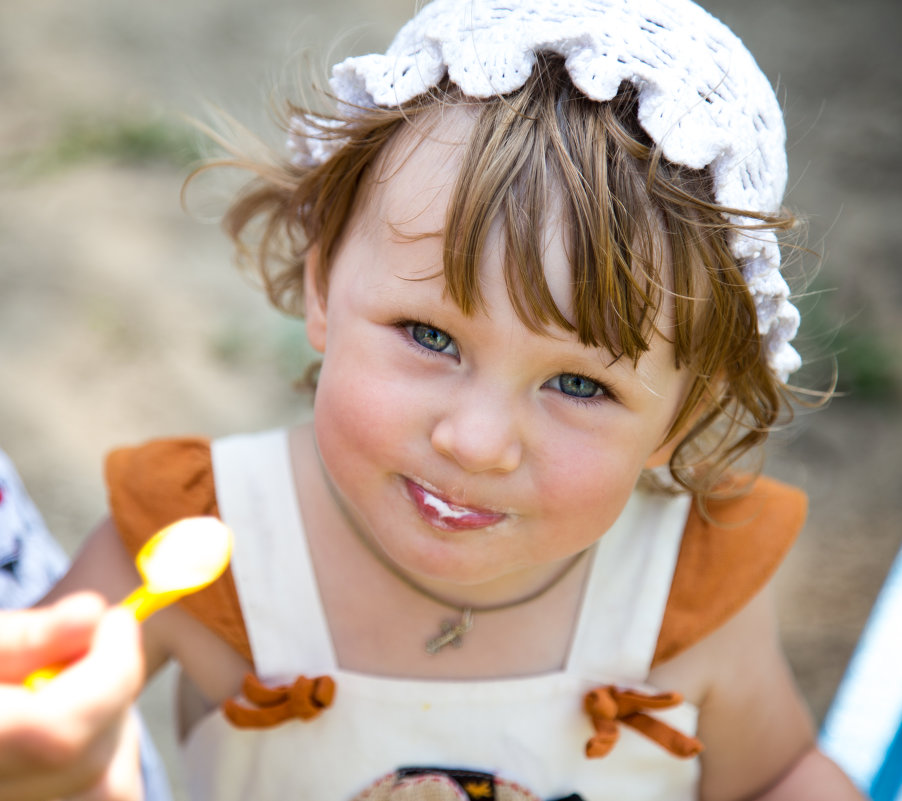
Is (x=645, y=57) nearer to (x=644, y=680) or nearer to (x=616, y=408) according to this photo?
(x=616, y=408)

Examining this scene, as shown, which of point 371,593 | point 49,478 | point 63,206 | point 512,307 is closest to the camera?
point 512,307

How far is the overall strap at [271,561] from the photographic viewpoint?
3.14 feet

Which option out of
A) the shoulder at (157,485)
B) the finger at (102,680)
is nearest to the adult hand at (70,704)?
the finger at (102,680)

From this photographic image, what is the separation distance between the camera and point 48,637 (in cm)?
55

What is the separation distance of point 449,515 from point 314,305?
263 millimetres

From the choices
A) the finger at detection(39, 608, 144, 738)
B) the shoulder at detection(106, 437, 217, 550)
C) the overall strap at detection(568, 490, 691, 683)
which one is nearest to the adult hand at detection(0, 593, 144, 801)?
the finger at detection(39, 608, 144, 738)

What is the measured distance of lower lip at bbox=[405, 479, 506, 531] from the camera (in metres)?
0.79

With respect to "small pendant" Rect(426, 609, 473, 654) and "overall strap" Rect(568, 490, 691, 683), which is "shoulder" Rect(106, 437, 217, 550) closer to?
"small pendant" Rect(426, 609, 473, 654)

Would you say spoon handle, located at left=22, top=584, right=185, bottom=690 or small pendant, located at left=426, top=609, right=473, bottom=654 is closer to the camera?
spoon handle, located at left=22, top=584, right=185, bottom=690

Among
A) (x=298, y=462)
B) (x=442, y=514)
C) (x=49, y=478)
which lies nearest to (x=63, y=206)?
(x=49, y=478)

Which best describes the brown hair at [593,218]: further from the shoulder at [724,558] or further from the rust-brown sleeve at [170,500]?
the rust-brown sleeve at [170,500]

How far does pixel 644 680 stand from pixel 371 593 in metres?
0.29

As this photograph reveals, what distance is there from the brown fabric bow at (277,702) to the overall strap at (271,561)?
0.03 metres

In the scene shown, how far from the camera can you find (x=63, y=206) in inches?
85.7
